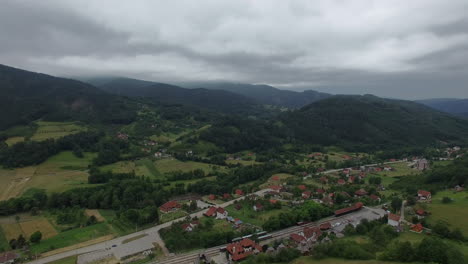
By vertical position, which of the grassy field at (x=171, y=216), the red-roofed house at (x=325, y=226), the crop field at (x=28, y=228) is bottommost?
the crop field at (x=28, y=228)

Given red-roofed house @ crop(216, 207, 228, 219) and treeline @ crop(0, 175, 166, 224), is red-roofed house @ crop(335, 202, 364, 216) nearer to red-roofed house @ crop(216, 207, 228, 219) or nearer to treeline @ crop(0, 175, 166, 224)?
red-roofed house @ crop(216, 207, 228, 219)

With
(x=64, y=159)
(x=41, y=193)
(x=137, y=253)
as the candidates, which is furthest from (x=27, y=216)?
(x=64, y=159)

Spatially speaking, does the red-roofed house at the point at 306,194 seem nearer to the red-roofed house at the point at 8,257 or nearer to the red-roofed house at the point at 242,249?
the red-roofed house at the point at 242,249

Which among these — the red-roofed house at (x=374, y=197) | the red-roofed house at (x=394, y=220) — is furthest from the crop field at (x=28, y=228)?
the red-roofed house at (x=374, y=197)

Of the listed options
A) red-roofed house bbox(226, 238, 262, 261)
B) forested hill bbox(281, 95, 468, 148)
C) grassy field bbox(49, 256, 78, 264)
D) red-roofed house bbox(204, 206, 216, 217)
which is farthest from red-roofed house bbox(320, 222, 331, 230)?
forested hill bbox(281, 95, 468, 148)

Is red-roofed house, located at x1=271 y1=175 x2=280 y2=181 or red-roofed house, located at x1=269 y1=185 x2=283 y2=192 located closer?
red-roofed house, located at x1=269 y1=185 x2=283 y2=192

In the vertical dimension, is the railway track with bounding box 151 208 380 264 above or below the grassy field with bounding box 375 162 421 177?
below
